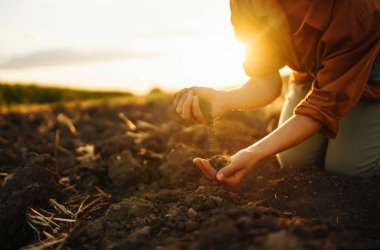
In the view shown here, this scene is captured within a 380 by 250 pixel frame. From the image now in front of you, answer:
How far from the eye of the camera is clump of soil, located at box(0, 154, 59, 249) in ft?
6.66

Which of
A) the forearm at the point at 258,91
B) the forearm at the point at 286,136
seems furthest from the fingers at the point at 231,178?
the forearm at the point at 258,91

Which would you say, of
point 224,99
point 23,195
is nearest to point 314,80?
point 224,99

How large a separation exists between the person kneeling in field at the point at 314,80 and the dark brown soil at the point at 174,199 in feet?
0.66

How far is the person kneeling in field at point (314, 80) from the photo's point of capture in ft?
6.58

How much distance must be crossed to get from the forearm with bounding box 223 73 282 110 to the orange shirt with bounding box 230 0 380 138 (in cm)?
27

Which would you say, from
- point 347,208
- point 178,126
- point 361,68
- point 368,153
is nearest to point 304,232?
point 347,208

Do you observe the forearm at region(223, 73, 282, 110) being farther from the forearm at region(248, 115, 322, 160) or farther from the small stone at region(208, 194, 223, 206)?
the small stone at region(208, 194, 223, 206)

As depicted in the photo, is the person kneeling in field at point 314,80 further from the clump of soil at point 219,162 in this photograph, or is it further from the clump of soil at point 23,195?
the clump of soil at point 23,195

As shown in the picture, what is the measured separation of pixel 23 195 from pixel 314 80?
1632 millimetres

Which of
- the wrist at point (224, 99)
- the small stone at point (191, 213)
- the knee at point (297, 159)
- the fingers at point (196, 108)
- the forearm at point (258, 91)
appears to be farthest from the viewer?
the knee at point (297, 159)

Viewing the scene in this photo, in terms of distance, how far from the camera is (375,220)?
1.99 m

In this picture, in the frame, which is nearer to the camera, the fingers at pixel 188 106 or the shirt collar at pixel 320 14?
the shirt collar at pixel 320 14

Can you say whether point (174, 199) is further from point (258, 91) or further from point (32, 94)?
point (32, 94)

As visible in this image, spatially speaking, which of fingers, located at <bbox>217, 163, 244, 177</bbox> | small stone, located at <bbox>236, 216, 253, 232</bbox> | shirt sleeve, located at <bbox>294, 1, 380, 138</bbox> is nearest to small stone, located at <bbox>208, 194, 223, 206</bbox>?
fingers, located at <bbox>217, 163, 244, 177</bbox>
